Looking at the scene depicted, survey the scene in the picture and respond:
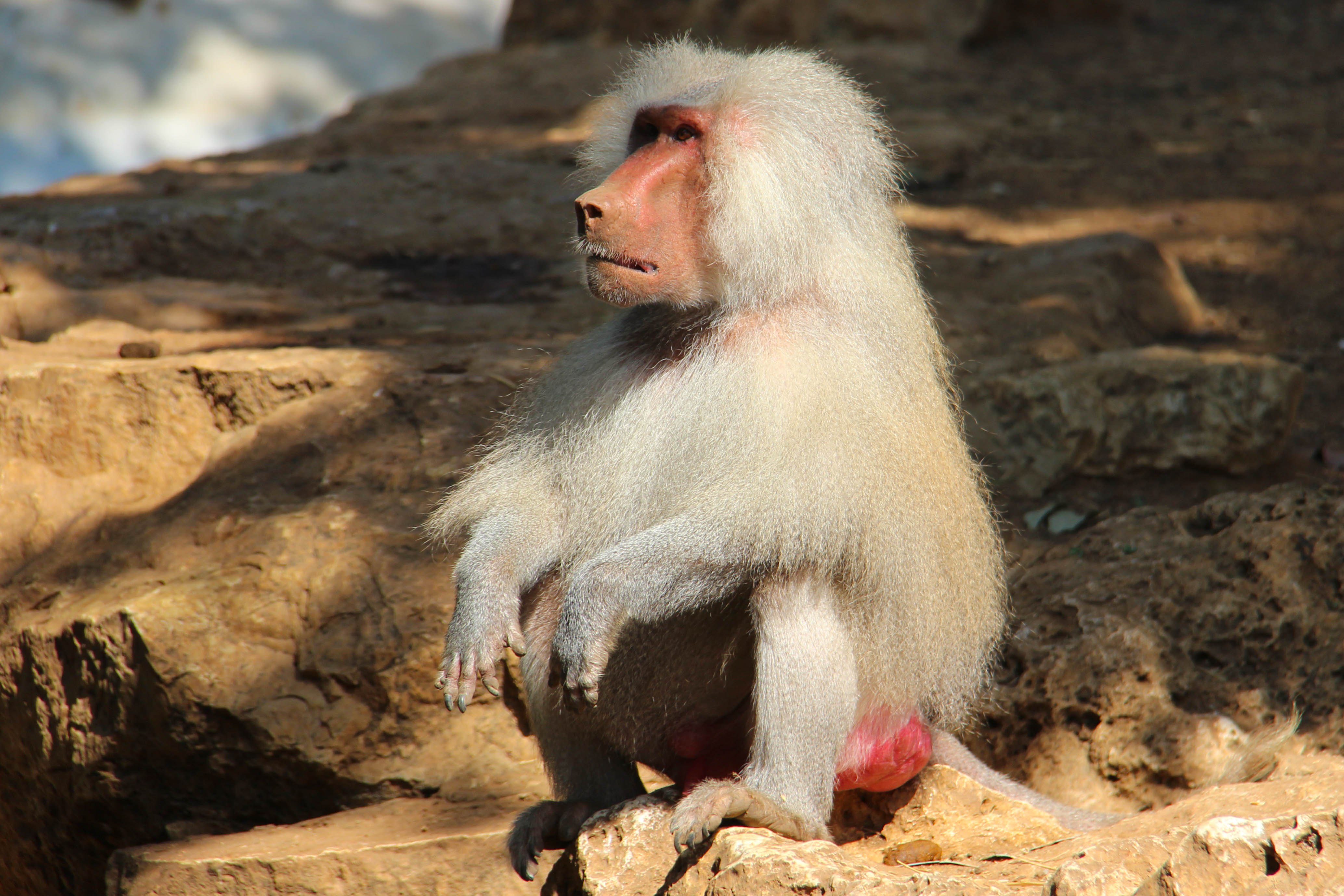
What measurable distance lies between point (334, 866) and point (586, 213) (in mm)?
1687

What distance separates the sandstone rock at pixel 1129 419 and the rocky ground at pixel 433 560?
1cm

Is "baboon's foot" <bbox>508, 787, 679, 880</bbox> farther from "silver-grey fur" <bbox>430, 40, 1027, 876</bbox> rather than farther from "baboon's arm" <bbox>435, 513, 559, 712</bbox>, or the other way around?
"baboon's arm" <bbox>435, 513, 559, 712</bbox>

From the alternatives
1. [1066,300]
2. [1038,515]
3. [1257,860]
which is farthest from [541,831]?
[1066,300]

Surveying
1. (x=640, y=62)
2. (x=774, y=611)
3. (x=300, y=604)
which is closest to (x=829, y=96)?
(x=640, y=62)

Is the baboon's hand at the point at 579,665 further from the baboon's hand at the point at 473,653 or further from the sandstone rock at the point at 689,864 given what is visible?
the sandstone rock at the point at 689,864

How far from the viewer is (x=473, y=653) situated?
111 inches

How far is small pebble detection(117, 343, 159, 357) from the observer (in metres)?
4.69

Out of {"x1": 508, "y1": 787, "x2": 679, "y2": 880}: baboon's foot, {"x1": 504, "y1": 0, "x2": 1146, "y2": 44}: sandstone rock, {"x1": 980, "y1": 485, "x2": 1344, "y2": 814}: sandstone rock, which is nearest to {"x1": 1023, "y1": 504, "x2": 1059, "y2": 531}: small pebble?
{"x1": 980, "y1": 485, "x2": 1344, "y2": 814}: sandstone rock

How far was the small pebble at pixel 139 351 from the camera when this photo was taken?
4691 mm

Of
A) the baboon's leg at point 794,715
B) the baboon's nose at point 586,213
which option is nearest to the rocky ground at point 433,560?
the baboon's leg at point 794,715

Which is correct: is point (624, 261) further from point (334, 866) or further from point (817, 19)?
point (817, 19)

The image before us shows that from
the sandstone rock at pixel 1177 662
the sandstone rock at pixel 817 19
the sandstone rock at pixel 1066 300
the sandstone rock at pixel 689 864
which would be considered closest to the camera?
the sandstone rock at pixel 689 864

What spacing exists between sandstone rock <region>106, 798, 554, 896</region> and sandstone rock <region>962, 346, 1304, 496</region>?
2.41m

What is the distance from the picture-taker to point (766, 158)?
110 inches
